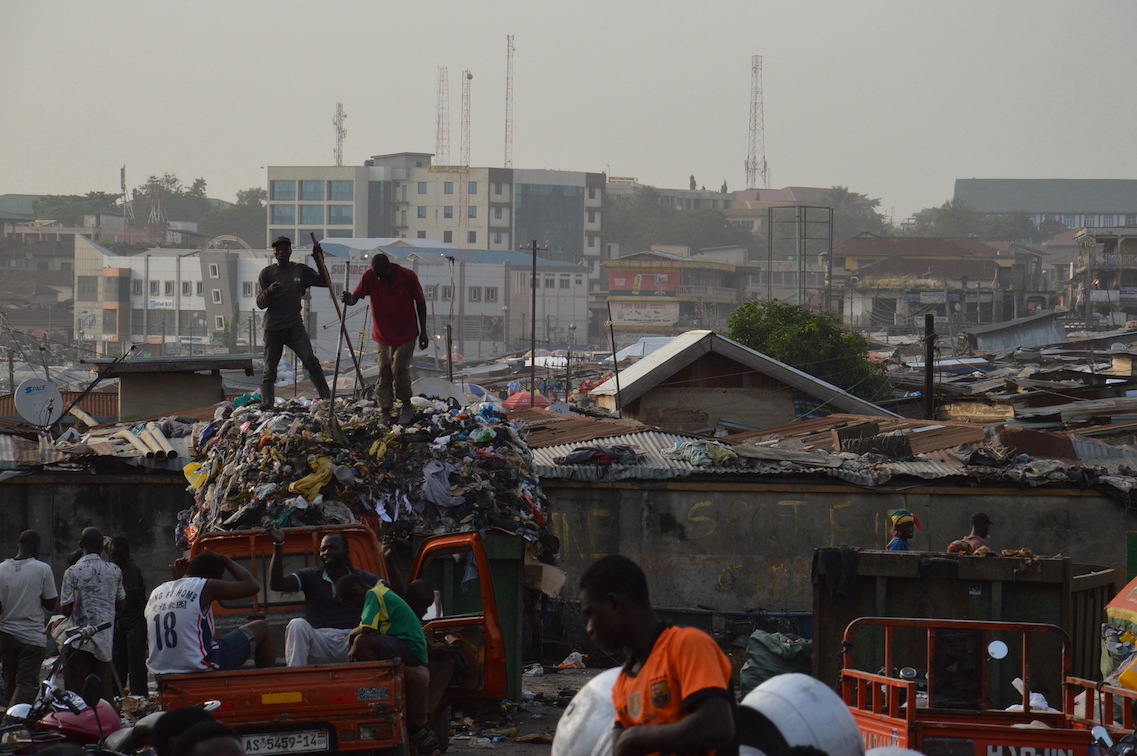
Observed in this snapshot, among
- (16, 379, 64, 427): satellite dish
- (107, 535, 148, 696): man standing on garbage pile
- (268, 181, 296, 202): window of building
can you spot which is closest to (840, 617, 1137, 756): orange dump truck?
(107, 535, 148, 696): man standing on garbage pile

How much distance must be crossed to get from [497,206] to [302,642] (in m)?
111

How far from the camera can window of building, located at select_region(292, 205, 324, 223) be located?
112438mm

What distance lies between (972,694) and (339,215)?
10761 cm

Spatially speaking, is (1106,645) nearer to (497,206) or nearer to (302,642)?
(302,642)

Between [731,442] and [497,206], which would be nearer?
[731,442]

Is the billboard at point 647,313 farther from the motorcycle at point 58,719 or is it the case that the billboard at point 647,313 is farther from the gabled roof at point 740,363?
the motorcycle at point 58,719

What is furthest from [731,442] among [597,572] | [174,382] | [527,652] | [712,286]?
[712,286]

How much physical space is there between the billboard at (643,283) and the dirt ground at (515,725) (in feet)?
267

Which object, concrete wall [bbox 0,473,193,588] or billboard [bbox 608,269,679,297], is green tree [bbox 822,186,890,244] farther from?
concrete wall [bbox 0,473,193,588]

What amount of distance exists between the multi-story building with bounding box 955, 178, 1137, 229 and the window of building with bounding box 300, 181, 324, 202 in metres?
72.9

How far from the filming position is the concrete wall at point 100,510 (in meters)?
15.4

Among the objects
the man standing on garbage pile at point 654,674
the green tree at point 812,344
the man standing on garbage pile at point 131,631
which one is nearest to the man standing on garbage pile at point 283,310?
the man standing on garbage pile at point 131,631

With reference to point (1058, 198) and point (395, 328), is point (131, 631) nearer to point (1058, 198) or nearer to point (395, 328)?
point (395, 328)

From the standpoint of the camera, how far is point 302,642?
7668mm
